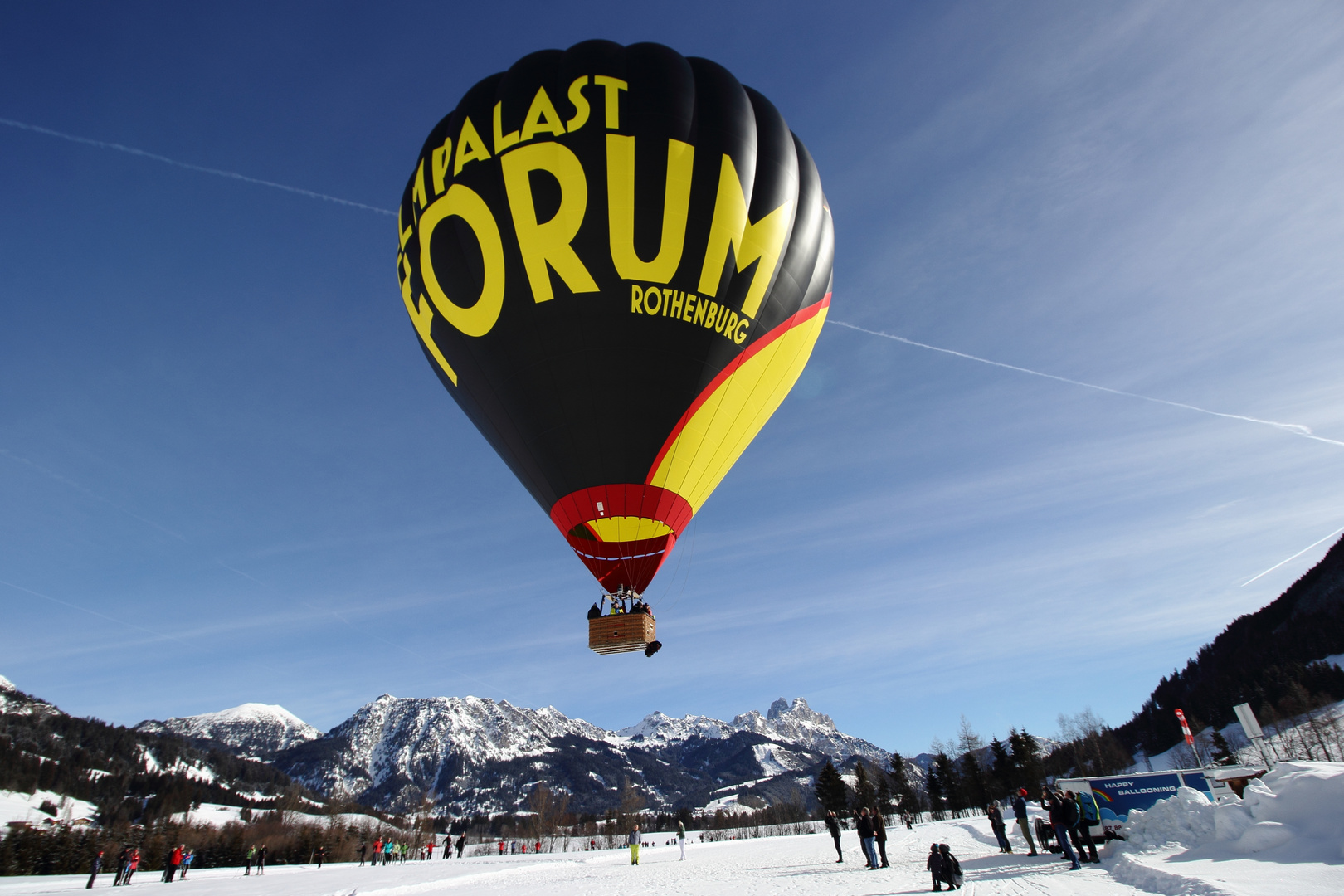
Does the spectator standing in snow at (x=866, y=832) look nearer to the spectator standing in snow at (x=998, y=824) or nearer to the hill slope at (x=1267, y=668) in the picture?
the spectator standing in snow at (x=998, y=824)

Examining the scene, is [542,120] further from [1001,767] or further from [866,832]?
[1001,767]

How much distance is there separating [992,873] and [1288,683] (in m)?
118

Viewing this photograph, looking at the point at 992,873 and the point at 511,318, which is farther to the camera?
the point at 511,318

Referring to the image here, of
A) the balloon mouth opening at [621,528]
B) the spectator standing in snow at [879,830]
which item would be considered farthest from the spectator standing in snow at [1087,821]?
the balloon mouth opening at [621,528]

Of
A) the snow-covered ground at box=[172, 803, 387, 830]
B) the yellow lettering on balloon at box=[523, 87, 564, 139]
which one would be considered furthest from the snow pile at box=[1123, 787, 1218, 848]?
the snow-covered ground at box=[172, 803, 387, 830]

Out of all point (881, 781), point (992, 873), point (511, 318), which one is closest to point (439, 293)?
point (511, 318)

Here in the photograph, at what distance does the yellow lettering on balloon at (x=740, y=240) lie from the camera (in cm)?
1313

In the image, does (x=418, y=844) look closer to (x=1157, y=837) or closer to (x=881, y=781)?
(x=881, y=781)

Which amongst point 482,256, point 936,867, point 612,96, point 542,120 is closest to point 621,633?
point 936,867

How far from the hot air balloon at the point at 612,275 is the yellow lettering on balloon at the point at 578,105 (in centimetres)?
4

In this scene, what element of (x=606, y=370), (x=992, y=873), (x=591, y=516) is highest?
(x=606, y=370)

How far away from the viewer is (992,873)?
1133 centimetres

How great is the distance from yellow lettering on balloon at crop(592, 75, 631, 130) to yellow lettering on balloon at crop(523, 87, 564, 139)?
0.96m

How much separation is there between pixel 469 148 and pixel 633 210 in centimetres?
381
